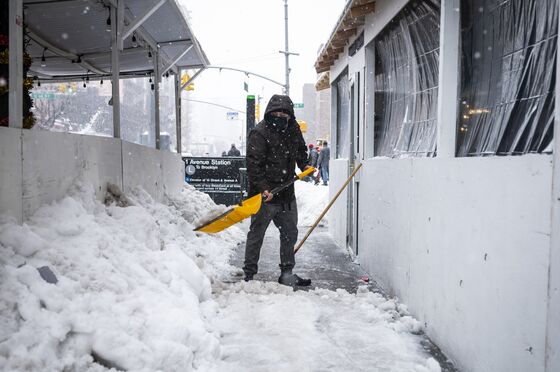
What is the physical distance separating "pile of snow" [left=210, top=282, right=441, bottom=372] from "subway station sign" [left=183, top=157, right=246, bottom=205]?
29.3 ft

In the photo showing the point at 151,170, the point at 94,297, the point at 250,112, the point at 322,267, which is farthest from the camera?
the point at 250,112

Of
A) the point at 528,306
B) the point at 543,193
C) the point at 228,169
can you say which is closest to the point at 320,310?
the point at 528,306

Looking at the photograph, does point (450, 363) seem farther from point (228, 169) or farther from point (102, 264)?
point (228, 169)

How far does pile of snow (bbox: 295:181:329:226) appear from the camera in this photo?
44.6ft

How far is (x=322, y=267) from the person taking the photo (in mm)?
7199

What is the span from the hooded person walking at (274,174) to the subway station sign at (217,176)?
8236 mm

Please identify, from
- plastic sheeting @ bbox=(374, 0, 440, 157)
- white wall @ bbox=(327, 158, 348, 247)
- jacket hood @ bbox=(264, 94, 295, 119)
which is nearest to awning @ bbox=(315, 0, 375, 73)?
plastic sheeting @ bbox=(374, 0, 440, 157)

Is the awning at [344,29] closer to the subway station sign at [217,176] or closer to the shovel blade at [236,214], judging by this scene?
the shovel blade at [236,214]

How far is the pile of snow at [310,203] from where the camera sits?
13.6 metres

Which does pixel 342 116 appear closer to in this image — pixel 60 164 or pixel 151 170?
pixel 151 170

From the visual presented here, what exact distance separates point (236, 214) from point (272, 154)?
0.80 meters

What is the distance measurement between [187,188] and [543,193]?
9947mm

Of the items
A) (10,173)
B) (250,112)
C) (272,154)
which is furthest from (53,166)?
(250,112)

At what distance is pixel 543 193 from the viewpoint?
2500 millimetres
